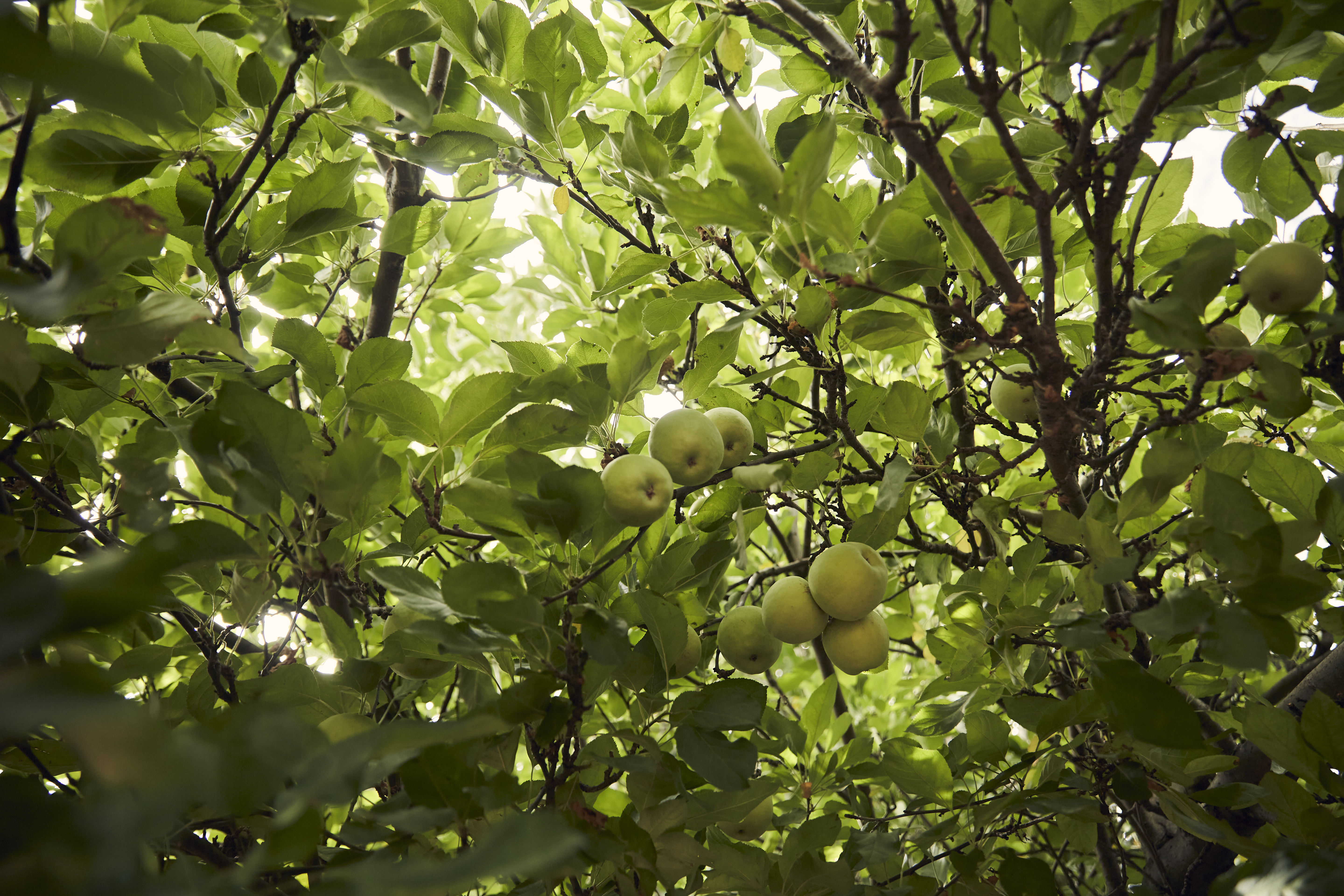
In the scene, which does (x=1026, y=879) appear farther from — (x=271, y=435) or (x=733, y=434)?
(x=271, y=435)

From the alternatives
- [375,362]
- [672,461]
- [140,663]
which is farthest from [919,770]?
[140,663]

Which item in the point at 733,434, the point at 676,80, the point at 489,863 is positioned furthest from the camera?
the point at 676,80

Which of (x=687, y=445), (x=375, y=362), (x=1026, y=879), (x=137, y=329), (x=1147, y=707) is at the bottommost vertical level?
(x=1026, y=879)

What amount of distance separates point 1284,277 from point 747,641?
1.30 meters

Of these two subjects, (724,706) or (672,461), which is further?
(672,461)

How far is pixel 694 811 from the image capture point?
159 cm

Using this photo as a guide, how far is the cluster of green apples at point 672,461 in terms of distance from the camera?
155 centimetres

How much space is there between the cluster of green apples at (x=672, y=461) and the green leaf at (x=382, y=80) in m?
0.74

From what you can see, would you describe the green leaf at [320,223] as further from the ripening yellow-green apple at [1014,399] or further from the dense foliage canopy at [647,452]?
the ripening yellow-green apple at [1014,399]

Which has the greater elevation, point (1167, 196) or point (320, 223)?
point (320, 223)

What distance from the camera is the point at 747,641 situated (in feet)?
6.07

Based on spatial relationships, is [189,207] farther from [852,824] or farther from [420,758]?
[852,824]

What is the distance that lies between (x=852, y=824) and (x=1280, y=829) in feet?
5.77

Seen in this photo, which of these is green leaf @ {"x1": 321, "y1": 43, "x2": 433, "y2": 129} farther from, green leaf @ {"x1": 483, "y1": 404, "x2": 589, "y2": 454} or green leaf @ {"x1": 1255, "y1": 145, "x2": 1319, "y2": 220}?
green leaf @ {"x1": 1255, "y1": 145, "x2": 1319, "y2": 220}
